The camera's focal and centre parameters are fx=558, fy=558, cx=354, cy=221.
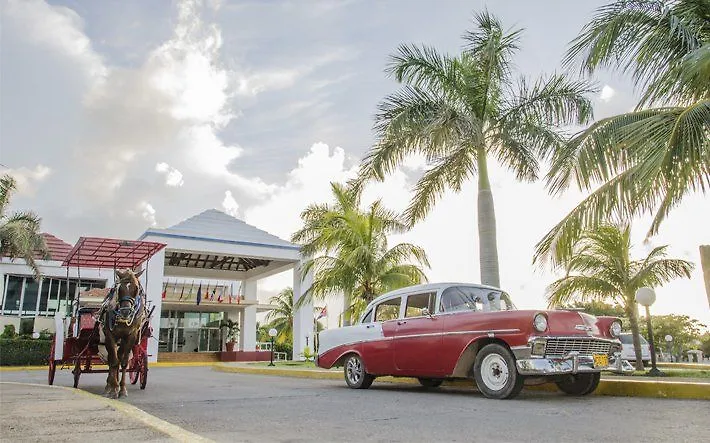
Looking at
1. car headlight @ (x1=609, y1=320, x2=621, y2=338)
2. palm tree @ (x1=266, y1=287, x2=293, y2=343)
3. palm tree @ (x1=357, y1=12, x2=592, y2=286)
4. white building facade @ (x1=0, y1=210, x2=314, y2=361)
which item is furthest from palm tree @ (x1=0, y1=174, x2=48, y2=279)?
palm tree @ (x1=266, y1=287, x2=293, y2=343)

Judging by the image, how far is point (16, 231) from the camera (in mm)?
23672

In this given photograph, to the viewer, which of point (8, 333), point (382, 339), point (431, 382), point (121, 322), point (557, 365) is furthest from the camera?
point (8, 333)

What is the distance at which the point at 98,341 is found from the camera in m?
9.55

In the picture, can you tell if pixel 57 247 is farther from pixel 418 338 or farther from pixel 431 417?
pixel 431 417

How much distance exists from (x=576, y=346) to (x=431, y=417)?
Result: 112 inches

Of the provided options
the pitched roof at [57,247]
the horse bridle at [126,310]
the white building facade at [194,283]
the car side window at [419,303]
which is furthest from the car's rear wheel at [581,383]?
the pitched roof at [57,247]

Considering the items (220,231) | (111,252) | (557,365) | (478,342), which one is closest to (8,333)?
(220,231)

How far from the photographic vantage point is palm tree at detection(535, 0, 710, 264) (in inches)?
366

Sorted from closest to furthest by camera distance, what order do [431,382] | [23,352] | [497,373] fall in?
1. [497,373]
2. [431,382]
3. [23,352]

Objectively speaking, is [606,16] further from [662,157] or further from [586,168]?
[662,157]

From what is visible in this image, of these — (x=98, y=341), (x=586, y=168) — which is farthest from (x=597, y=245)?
(x=98, y=341)

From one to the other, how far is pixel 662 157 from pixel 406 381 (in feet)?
21.3

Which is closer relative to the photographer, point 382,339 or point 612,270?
point 382,339

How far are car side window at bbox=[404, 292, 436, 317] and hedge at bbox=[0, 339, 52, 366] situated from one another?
23.3 m
